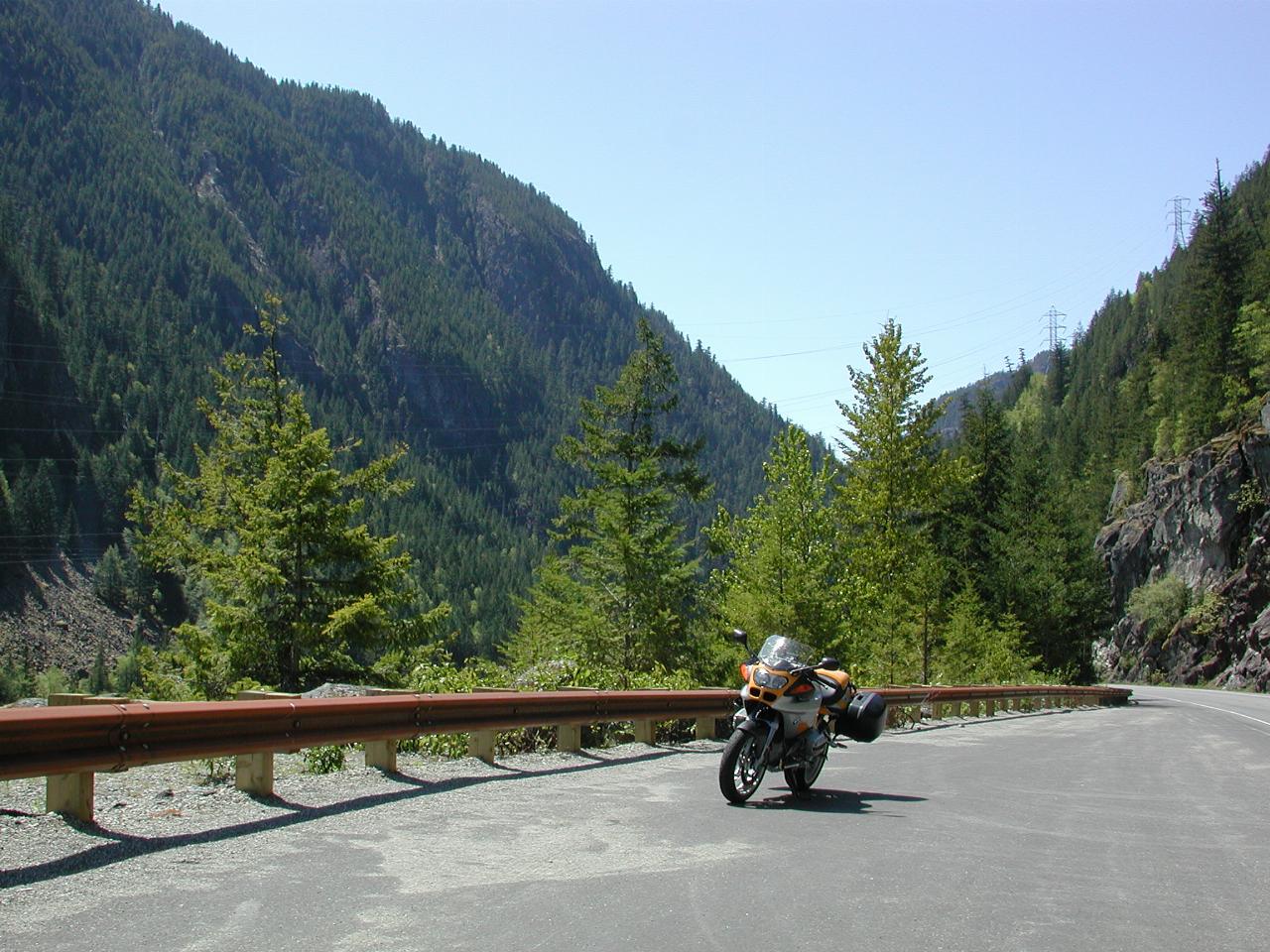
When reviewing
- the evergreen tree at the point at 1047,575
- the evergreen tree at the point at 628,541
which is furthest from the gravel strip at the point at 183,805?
the evergreen tree at the point at 1047,575

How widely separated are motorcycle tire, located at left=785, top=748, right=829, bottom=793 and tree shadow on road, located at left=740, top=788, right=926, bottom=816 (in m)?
0.07

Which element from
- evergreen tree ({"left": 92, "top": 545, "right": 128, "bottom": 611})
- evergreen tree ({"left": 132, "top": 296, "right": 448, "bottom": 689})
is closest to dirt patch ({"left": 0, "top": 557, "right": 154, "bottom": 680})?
evergreen tree ({"left": 92, "top": 545, "right": 128, "bottom": 611})

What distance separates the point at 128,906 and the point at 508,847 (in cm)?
225

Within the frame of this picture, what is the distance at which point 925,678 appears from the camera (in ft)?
111

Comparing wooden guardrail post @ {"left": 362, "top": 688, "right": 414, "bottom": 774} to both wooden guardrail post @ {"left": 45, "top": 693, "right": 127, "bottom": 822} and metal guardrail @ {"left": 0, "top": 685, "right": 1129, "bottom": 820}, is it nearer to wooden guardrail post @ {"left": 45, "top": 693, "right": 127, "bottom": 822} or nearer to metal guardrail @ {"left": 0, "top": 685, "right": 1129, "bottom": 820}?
metal guardrail @ {"left": 0, "top": 685, "right": 1129, "bottom": 820}

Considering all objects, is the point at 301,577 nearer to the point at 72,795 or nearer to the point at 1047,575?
the point at 72,795

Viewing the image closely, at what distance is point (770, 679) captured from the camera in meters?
8.99

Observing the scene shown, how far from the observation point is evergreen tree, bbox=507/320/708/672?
31.7 m

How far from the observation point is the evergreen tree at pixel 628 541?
31672mm

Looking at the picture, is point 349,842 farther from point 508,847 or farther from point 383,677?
point 383,677

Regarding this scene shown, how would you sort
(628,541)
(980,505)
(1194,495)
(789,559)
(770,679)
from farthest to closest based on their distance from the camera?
(1194,495)
(980,505)
(628,541)
(789,559)
(770,679)

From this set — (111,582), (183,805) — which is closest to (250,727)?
(183,805)

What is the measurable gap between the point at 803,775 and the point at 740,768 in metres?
0.90

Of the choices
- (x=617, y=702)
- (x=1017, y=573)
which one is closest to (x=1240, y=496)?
(x=1017, y=573)
